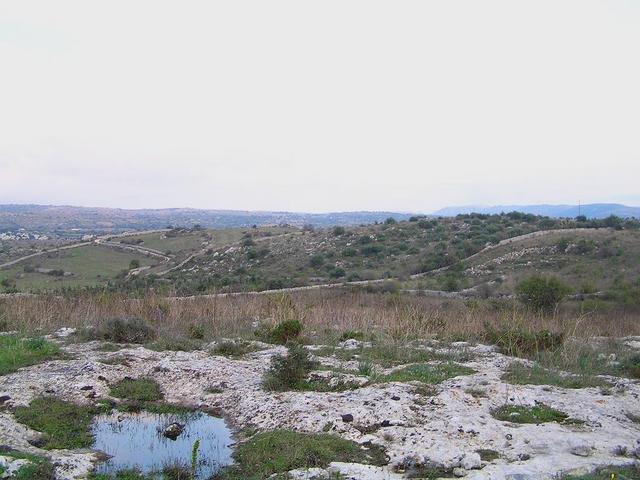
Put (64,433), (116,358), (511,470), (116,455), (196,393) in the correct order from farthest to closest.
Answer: (116,358) → (196,393) → (64,433) → (116,455) → (511,470)

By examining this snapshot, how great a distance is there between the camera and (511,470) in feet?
20.6

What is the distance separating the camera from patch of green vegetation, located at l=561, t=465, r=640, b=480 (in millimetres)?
5973

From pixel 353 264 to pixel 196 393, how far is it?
156ft

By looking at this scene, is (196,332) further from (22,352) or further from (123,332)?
(22,352)

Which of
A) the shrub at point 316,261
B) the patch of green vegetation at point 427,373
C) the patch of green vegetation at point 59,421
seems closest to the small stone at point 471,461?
the patch of green vegetation at point 427,373

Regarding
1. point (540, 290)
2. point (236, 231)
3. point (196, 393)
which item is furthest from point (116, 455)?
point (236, 231)

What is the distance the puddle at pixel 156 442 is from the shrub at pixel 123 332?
4.78 metres

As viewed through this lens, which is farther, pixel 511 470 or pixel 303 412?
pixel 303 412

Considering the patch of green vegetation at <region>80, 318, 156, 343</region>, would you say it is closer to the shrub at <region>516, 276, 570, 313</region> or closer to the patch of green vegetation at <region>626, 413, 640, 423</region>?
the patch of green vegetation at <region>626, 413, 640, 423</region>

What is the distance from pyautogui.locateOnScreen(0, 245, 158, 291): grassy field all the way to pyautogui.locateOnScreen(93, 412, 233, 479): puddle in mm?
46153

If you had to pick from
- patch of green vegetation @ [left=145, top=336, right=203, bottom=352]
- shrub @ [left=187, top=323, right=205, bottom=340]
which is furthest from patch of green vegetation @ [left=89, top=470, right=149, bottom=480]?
shrub @ [left=187, top=323, right=205, bottom=340]

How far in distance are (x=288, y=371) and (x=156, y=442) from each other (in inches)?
114

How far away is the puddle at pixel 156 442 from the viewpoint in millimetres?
6949

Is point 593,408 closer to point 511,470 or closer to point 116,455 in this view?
point 511,470
